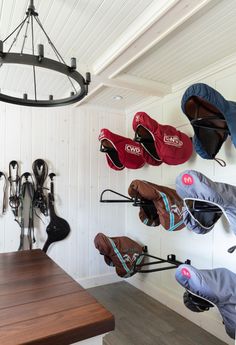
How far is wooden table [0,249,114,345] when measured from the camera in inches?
38.3

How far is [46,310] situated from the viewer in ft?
3.76

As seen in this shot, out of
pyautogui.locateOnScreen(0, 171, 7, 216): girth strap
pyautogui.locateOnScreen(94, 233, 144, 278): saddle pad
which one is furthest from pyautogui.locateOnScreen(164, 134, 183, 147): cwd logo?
pyautogui.locateOnScreen(0, 171, 7, 216): girth strap

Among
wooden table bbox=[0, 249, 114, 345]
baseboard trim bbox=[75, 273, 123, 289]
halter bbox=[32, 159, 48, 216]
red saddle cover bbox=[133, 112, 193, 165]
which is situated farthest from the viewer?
baseboard trim bbox=[75, 273, 123, 289]

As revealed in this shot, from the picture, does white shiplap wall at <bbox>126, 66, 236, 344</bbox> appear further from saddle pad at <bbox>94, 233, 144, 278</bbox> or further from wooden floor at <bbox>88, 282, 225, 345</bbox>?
saddle pad at <bbox>94, 233, 144, 278</bbox>

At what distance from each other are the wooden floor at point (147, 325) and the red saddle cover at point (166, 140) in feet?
5.39

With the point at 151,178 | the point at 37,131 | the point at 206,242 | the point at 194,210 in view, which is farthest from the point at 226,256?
the point at 37,131

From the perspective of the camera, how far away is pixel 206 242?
252 cm

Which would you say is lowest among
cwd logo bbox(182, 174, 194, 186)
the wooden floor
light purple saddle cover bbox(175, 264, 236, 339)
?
the wooden floor

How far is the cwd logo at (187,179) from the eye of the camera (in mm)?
1504

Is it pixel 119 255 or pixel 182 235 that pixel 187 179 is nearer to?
pixel 182 235

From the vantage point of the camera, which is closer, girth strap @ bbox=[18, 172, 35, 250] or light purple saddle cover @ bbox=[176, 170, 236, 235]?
light purple saddle cover @ bbox=[176, 170, 236, 235]

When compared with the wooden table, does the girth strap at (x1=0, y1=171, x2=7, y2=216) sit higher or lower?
higher

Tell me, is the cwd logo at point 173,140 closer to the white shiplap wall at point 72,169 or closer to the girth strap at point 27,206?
the white shiplap wall at point 72,169

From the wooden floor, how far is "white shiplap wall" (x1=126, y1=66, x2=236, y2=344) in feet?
0.34
